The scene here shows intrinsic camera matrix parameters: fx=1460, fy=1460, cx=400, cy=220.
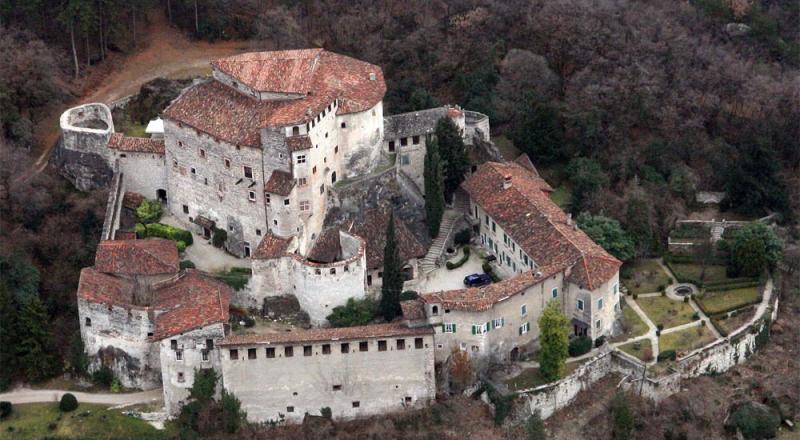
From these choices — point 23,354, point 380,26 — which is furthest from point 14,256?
point 380,26

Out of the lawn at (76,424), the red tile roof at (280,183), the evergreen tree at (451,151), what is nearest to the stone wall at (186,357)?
the lawn at (76,424)

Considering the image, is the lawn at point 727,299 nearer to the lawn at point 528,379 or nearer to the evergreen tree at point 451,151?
the lawn at point 528,379

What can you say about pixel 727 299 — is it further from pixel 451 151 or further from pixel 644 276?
pixel 451 151

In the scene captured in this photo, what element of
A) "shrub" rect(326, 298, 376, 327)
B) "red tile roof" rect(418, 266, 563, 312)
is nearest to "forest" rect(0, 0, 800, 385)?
"red tile roof" rect(418, 266, 563, 312)

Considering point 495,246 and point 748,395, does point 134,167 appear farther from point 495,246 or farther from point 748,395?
point 748,395

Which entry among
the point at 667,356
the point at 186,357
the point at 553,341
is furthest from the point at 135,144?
the point at 667,356

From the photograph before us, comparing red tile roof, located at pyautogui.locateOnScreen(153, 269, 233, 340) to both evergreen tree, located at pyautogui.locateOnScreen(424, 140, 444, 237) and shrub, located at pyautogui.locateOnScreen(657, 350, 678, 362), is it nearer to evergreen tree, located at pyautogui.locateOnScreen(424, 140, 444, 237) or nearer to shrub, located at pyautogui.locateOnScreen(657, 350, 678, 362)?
evergreen tree, located at pyautogui.locateOnScreen(424, 140, 444, 237)

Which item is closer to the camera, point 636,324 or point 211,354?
point 211,354
